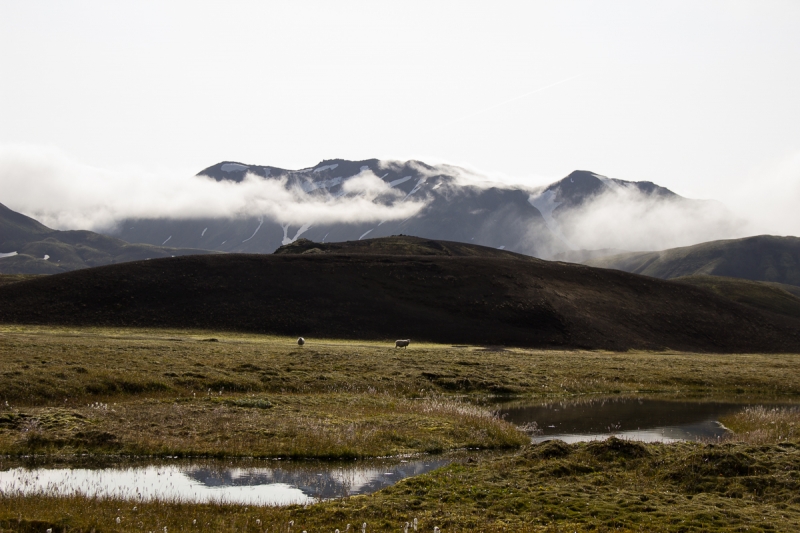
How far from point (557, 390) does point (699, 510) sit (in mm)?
37922

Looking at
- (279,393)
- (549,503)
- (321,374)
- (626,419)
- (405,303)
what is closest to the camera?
(549,503)

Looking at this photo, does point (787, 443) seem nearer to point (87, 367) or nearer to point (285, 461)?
point (285, 461)

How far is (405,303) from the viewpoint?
12406 centimetres

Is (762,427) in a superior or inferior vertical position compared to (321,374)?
superior

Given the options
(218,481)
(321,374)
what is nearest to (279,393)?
(321,374)

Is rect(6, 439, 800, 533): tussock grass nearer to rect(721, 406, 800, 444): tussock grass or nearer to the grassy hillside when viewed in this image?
rect(721, 406, 800, 444): tussock grass

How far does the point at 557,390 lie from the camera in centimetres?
5372

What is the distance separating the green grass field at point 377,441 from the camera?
16.0m

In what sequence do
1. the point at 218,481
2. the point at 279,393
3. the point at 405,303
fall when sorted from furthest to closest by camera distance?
the point at 405,303
the point at 279,393
the point at 218,481

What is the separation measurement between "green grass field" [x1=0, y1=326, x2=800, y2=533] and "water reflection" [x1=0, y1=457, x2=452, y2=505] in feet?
4.78

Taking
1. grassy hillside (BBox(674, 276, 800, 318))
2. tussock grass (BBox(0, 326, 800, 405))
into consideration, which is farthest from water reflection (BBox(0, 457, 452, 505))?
grassy hillside (BBox(674, 276, 800, 318))

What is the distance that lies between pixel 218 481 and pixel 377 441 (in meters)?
8.24

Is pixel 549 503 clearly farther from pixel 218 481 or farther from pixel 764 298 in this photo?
pixel 764 298

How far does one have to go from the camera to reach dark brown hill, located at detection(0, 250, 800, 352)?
106188 millimetres
